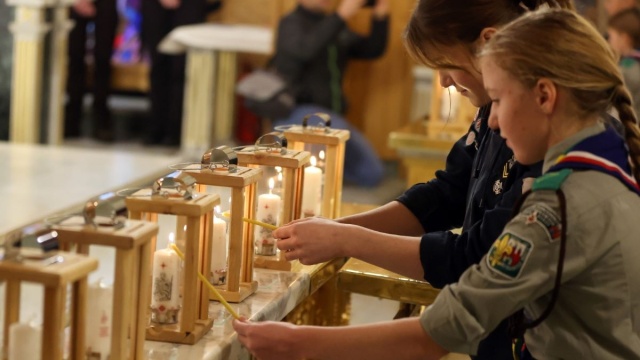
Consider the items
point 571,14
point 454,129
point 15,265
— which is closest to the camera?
point 15,265

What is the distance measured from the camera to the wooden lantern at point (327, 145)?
2.54 meters

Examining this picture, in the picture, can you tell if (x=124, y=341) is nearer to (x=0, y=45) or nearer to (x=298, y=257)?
(x=298, y=257)

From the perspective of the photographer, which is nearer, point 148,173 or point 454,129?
point 454,129

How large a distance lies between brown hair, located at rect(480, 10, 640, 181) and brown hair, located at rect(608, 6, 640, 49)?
376 centimetres

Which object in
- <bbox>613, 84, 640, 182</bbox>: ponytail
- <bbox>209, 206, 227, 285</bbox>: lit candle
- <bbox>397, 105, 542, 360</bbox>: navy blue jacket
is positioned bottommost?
<bbox>209, 206, 227, 285</bbox>: lit candle

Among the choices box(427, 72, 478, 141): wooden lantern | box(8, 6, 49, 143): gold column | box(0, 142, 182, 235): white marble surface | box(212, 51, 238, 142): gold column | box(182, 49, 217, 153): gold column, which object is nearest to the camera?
box(427, 72, 478, 141): wooden lantern

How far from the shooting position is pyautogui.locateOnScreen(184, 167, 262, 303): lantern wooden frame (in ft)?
6.25

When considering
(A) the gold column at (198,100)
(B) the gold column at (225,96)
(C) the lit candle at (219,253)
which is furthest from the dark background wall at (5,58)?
(C) the lit candle at (219,253)

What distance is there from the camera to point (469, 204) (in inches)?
81.1

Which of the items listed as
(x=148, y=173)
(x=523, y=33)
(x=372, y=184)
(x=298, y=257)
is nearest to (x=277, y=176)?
(x=298, y=257)

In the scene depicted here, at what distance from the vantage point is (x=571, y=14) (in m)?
1.59

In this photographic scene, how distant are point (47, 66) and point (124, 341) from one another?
18.7 feet

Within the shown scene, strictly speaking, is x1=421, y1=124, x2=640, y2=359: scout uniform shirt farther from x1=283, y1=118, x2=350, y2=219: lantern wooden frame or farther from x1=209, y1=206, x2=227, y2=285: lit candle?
x1=283, y1=118, x2=350, y2=219: lantern wooden frame

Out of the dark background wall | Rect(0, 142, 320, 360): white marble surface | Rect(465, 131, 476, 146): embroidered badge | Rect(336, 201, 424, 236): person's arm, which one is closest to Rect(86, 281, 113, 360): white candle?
Rect(0, 142, 320, 360): white marble surface
